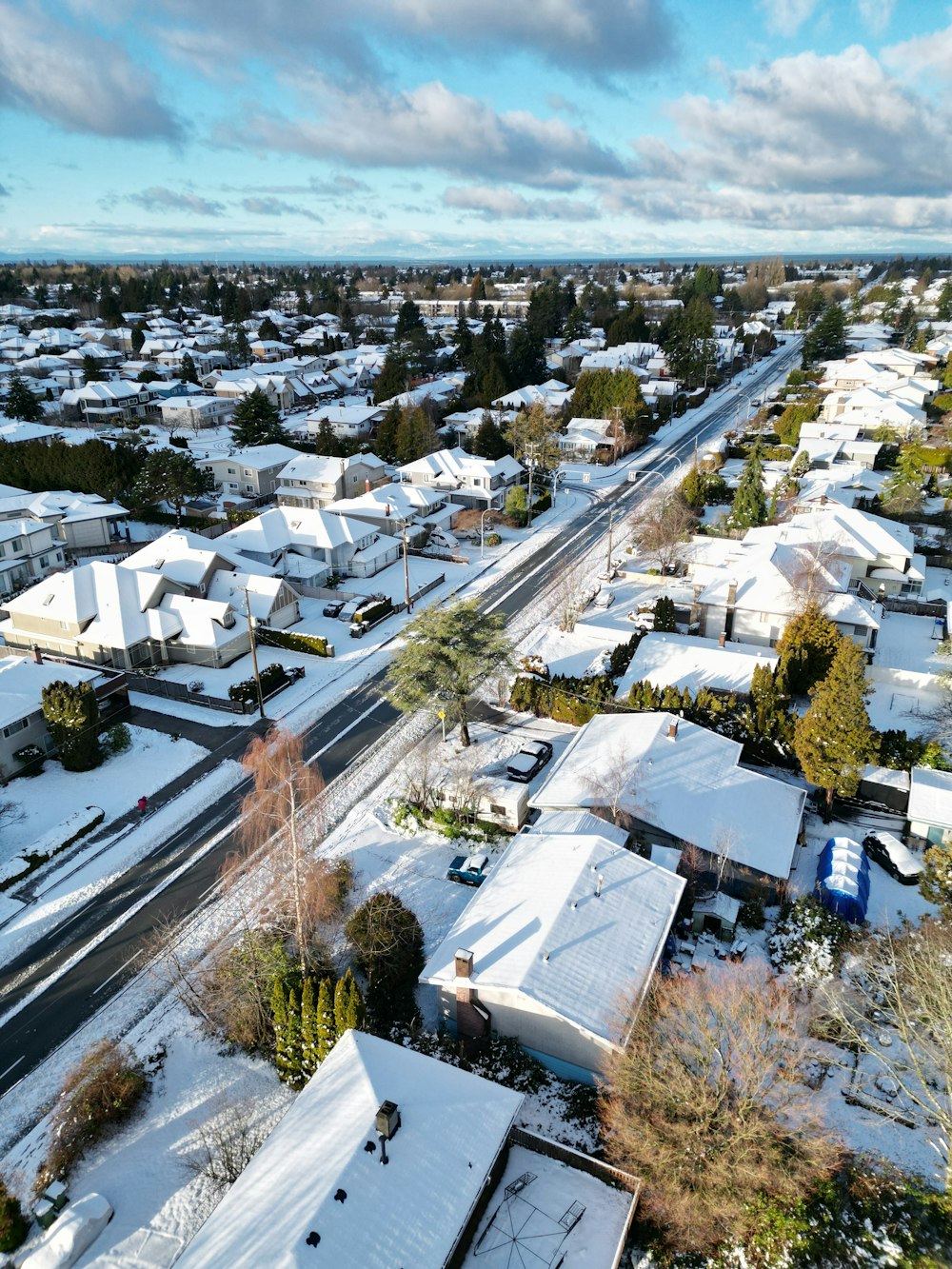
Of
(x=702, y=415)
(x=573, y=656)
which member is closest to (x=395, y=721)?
(x=573, y=656)

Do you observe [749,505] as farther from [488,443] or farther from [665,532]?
[488,443]

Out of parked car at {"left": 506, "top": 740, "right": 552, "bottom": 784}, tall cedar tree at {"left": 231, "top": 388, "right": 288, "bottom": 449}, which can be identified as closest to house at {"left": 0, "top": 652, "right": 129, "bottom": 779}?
parked car at {"left": 506, "top": 740, "right": 552, "bottom": 784}

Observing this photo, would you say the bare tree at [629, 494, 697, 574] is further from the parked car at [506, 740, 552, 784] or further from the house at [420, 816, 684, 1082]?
the house at [420, 816, 684, 1082]

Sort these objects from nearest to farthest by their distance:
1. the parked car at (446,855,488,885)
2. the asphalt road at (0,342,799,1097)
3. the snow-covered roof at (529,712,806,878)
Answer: the asphalt road at (0,342,799,1097), the snow-covered roof at (529,712,806,878), the parked car at (446,855,488,885)

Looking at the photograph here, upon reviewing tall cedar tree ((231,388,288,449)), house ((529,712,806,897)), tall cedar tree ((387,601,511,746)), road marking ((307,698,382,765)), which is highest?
tall cedar tree ((231,388,288,449))

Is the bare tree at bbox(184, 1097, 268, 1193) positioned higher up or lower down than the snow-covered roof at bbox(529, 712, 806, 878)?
lower down

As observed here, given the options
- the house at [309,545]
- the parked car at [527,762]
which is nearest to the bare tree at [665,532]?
the house at [309,545]

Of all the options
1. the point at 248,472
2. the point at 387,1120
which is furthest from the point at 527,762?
the point at 248,472
